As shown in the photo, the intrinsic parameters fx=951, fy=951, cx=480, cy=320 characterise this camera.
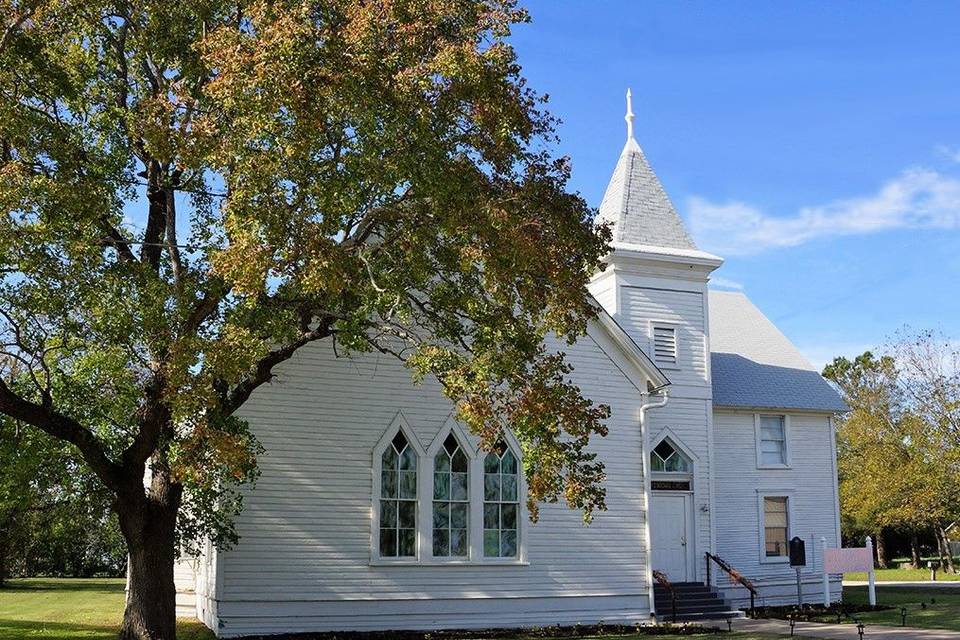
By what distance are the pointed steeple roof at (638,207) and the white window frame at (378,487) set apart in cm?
834

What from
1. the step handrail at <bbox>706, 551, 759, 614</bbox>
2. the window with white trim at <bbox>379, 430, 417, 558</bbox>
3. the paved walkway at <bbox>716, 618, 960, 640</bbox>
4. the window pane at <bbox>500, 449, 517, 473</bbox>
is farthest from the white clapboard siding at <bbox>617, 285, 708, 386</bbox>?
the window with white trim at <bbox>379, 430, 417, 558</bbox>

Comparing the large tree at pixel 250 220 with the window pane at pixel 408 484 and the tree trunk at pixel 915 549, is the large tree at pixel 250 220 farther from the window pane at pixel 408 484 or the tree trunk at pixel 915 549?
the tree trunk at pixel 915 549

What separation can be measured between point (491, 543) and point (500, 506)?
2.74 feet

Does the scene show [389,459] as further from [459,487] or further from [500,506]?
[500,506]

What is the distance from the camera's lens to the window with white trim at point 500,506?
68.9ft

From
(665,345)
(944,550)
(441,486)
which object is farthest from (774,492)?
(944,550)

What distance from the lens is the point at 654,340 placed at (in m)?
25.2

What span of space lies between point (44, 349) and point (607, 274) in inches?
566

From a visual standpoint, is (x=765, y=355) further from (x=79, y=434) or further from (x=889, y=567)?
(x=889, y=567)

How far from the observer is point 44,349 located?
15617 millimetres

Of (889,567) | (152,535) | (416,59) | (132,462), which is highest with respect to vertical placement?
(416,59)

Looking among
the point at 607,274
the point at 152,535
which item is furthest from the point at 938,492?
the point at 152,535

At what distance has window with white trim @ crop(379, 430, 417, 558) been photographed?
20031 millimetres

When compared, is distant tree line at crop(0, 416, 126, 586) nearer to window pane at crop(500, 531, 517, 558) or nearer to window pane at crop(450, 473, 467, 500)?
window pane at crop(450, 473, 467, 500)
